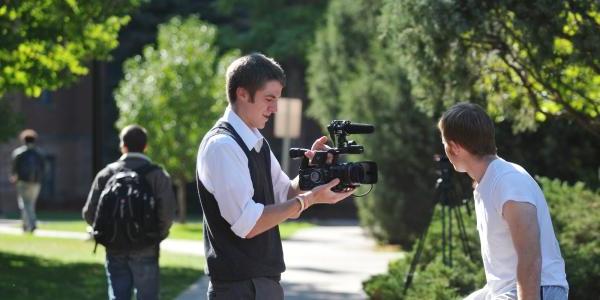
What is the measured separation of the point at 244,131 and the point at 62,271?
9.25 meters

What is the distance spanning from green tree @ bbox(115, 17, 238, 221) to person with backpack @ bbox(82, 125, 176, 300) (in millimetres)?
19099

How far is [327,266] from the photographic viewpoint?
15781 mm

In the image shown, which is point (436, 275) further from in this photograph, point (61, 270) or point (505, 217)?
point (61, 270)

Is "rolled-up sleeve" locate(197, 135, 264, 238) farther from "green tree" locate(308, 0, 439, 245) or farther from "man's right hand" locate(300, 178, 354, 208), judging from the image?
"green tree" locate(308, 0, 439, 245)

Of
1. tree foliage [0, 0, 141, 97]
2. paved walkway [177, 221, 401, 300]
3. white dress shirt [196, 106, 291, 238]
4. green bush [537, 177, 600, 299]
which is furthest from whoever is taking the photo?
paved walkway [177, 221, 401, 300]

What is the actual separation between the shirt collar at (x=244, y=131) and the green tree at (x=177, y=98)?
882 inches

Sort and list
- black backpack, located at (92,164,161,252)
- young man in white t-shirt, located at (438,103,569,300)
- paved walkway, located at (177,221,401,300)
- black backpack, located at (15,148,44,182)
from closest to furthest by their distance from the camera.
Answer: young man in white t-shirt, located at (438,103,569,300), black backpack, located at (92,164,161,252), paved walkway, located at (177,221,401,300), black backpack, located at (15,148,44,182)

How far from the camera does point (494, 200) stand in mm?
4332

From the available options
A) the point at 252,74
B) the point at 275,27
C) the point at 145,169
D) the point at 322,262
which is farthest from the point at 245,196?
the point at 275,27

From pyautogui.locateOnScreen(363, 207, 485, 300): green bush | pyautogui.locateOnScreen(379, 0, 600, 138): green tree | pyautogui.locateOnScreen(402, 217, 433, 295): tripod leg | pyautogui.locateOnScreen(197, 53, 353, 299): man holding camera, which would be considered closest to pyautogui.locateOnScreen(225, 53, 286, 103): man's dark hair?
pyautogui.locateOnScreen(197, 53, 353, 299): man holding camera

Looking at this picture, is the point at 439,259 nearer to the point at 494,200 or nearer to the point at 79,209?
the point at 494,200

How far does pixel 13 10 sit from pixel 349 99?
362 inches

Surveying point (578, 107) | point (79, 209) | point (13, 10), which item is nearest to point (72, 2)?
point (13, 10)

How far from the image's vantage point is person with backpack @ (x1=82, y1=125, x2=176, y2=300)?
24.9ft
